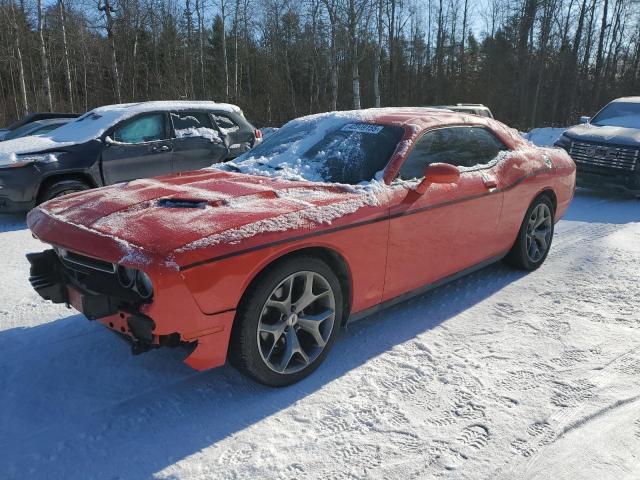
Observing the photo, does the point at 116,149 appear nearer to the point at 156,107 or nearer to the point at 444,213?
the point at 156,107

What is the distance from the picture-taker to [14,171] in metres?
6.32

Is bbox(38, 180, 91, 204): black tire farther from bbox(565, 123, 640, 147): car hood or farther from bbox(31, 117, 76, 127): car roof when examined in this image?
bbox(565, 123, 640, 147): car hood

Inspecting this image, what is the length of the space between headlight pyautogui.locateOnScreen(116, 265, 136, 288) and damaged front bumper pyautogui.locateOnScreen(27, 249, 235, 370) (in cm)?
3

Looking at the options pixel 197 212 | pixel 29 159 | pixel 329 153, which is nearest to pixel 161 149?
pixel 29 159

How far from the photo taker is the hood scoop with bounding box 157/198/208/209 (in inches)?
108

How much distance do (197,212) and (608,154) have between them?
8.00 metres

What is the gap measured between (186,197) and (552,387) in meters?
2.37

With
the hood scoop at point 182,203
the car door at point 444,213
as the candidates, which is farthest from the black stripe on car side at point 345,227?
the hood scoop at point 182,203

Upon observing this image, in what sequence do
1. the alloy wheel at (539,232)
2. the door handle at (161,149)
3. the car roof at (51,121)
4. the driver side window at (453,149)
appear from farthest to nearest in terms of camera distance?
the car roof at (51,121), the door handle at (161,149), the alloy wheel at (539,232), the driver side window at (453,149)

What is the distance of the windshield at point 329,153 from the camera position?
3348 millimetres

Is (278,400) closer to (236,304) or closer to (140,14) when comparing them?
(236,304)

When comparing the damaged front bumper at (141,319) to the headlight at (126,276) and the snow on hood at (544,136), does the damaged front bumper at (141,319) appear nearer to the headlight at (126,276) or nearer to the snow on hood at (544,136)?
the headlight at (126,276)

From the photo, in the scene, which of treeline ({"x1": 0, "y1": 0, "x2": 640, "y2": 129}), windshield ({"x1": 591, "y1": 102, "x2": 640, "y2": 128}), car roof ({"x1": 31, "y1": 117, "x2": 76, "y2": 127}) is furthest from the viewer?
treeline ({"x1": 0, "y1": 0, "x2": 640, "y2": 129})

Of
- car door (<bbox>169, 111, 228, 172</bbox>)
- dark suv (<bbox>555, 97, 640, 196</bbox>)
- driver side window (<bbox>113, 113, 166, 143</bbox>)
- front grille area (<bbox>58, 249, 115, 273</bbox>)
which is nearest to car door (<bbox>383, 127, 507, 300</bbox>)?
front grille area (<bbox>58, 249, 115, 273</bbox>)
